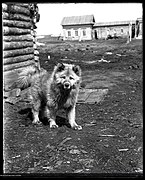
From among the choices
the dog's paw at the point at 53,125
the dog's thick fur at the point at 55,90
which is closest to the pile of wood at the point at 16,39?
the dog's thick fur at the point at 55,90

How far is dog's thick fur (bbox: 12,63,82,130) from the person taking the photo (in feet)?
13.0

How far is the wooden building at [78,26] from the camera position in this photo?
10.5ft

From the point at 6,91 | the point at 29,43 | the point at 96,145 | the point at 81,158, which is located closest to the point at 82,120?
the point at 96,145

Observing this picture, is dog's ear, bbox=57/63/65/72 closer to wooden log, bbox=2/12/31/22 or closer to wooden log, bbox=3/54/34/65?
wooden log, bbox=3/54/34/65

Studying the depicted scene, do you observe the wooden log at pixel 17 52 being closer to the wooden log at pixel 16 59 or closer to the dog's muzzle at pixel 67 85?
the wooden log at pixel 16 59

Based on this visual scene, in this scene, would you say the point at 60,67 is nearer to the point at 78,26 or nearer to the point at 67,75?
the point at 67,75

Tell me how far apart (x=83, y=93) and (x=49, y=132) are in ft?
8.18

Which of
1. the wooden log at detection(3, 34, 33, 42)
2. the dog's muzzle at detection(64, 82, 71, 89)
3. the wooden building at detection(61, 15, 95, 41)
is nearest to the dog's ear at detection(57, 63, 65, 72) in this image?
the dog's muzzle at detection(64, 82, 71, 89)

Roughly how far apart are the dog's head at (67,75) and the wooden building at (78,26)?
0.53m

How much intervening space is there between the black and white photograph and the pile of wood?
0.02 meters

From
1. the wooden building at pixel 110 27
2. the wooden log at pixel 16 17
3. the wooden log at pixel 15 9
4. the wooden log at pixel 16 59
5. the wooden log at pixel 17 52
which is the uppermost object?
the wooden log at pixel 15 9

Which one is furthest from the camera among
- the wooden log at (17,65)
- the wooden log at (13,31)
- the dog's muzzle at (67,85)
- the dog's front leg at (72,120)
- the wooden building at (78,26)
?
the wooden log at (13,31)
